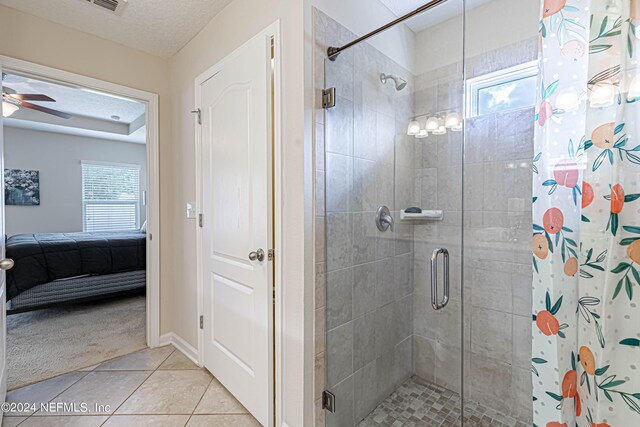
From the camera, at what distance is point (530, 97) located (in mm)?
1612

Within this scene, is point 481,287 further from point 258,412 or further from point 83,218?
point 83,218

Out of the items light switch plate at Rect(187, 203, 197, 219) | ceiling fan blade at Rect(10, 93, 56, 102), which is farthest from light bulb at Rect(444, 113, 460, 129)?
ceiling fan blade at Rect(10, 93, 56, 102)

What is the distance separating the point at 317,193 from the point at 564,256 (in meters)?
0.99

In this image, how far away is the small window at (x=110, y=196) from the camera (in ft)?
19.5

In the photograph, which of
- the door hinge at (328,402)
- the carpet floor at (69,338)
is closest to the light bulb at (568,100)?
the door hinge at (328,402)

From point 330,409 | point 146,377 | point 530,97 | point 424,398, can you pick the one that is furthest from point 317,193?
point 146,377

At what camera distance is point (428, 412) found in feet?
5.58

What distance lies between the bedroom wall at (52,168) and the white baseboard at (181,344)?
4.61 metres

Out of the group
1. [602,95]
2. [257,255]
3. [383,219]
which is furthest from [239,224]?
[602,95]

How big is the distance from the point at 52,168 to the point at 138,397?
5.59m

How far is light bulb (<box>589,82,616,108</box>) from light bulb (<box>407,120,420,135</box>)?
909mm

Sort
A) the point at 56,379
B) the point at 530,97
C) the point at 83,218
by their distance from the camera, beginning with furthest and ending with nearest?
the point at 83,218 → the point at 56,379 → the point at 530,97

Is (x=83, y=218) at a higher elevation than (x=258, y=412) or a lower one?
higher

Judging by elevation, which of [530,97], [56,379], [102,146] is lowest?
[56,379]
